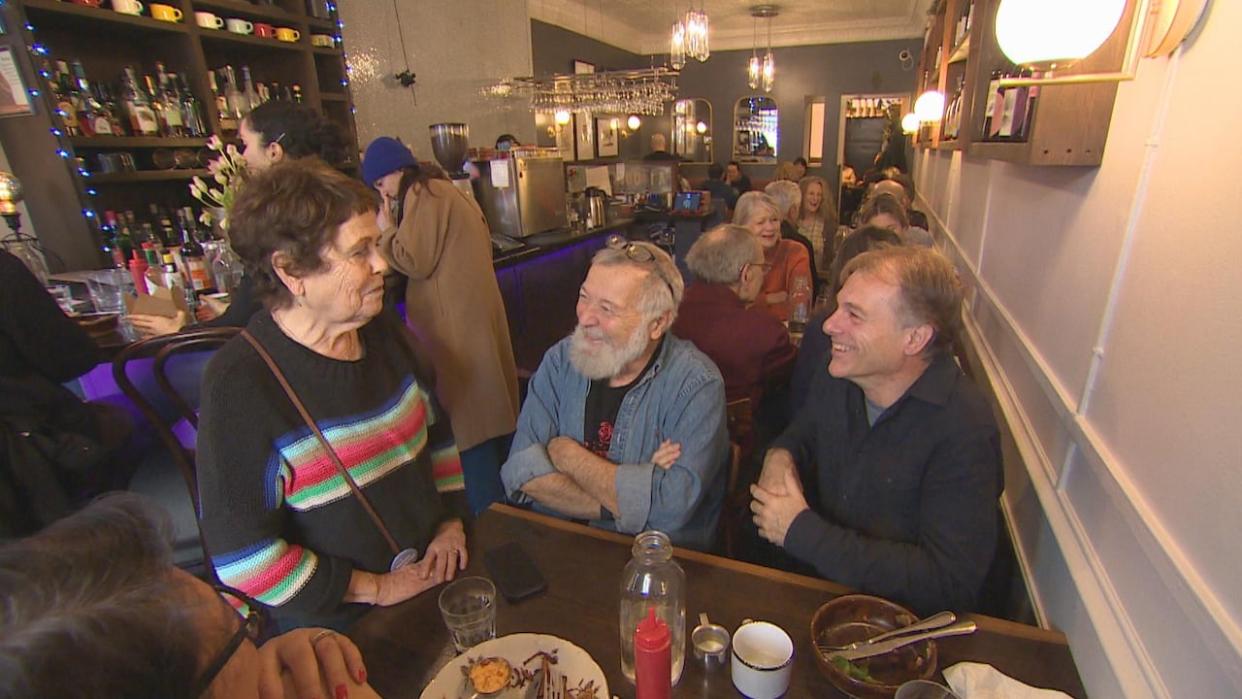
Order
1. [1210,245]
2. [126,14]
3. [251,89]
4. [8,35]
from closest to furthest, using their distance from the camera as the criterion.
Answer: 1. [1210,245]
2. [8,35]
3. [126,14]
4. [251,89]

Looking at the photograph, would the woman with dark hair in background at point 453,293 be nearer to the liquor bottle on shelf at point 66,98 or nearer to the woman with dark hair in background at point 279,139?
the woman with dark hair in background at point 279,139

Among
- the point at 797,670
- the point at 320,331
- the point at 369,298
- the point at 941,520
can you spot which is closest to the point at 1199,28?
the point at 941,520

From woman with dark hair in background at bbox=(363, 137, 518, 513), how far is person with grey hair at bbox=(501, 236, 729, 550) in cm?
108

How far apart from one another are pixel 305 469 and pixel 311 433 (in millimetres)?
76

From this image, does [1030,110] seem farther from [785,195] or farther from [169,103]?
[169,103]

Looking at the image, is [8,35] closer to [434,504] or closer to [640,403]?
[434,504]

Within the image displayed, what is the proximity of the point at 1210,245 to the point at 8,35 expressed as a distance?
13.6ft

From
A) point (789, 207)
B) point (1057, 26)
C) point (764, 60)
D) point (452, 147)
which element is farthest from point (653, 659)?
point (764, 60)

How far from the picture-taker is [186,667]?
1.59 feet

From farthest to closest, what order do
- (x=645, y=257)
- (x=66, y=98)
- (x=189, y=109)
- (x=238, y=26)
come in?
1. (x=238, y=26)
2. (x=189, y=109)
3. (x=66, y=98)
4. (x=645, y=257)

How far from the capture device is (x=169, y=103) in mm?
3264

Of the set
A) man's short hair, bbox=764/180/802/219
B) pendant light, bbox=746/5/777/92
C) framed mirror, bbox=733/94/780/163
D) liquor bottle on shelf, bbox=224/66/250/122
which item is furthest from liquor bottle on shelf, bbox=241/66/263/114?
framed mirror, bbox=733/94/780/163

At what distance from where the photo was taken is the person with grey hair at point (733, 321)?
87.9 inches

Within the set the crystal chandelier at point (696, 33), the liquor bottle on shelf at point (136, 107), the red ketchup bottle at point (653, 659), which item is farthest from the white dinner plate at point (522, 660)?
the crystal chandelier at point (696, 33)
